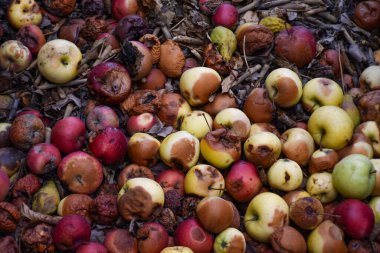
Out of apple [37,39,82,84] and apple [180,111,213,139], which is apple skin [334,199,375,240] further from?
apple [37,39,82,84]

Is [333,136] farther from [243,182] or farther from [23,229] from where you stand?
[23,229]

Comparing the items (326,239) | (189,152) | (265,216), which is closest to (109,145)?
(189,152)

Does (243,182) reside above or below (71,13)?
below

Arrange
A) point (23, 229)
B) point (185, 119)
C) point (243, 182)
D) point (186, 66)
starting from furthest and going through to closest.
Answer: point (186, 66)
point (185, 119)
point (243, 182)
point (23, 229)

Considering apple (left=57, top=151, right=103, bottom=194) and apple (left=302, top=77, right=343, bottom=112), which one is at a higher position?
apple (left=302, top=77, right=343, bottom=112)

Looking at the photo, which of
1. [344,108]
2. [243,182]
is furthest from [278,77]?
[243,182]

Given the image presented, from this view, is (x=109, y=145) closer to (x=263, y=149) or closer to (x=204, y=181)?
(x=204, y=181)

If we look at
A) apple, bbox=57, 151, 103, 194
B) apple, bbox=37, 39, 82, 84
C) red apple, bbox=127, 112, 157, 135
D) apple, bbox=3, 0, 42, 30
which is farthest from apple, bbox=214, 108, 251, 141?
apple, bbox=3, 0, 42, 30
